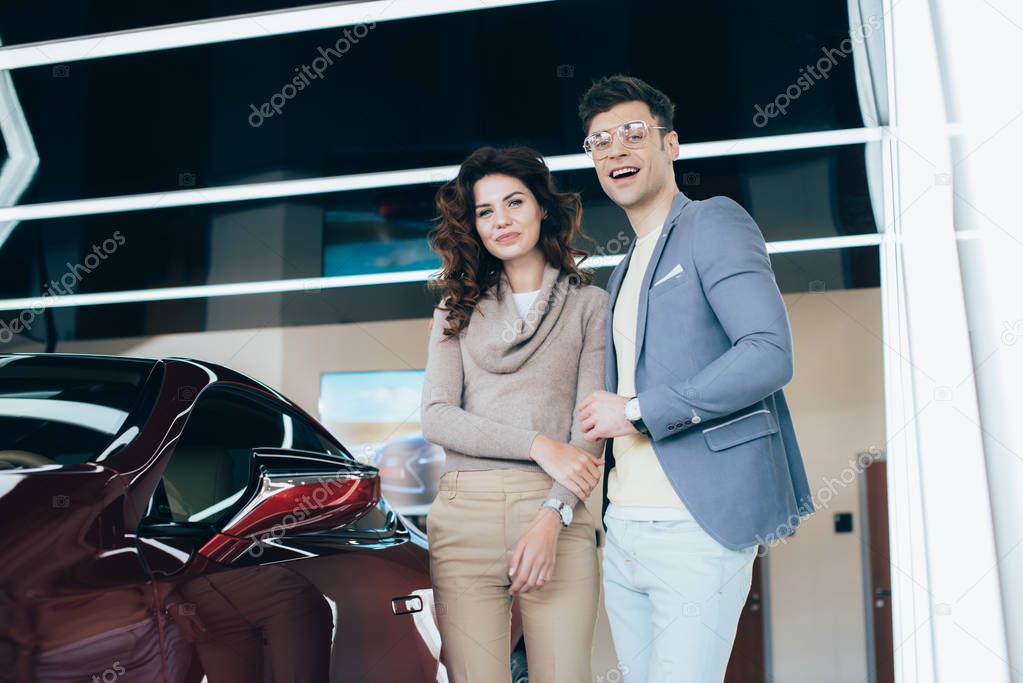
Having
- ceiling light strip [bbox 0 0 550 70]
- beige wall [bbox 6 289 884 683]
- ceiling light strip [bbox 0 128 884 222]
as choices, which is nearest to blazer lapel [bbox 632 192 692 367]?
ceiling light strip [bbox 0 0 550 70]

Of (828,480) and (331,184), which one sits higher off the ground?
(331,184)

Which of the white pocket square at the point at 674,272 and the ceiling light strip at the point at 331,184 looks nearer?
the white pocket square at the point at 674,272

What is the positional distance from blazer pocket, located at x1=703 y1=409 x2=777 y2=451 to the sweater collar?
1.52 feet

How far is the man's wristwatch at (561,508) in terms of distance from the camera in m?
1.58

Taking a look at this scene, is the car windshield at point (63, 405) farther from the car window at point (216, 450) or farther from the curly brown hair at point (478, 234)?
the curly brown hair at point (478, 234)

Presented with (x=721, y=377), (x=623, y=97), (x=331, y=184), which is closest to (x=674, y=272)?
(x=721, y=377)

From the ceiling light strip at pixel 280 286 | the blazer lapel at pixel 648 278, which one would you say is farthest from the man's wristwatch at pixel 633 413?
the ceiling light strip at pixel 280 286

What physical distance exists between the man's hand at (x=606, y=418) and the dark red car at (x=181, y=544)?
510mm

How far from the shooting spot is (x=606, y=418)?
1.40 m

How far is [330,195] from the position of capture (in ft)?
16.8
